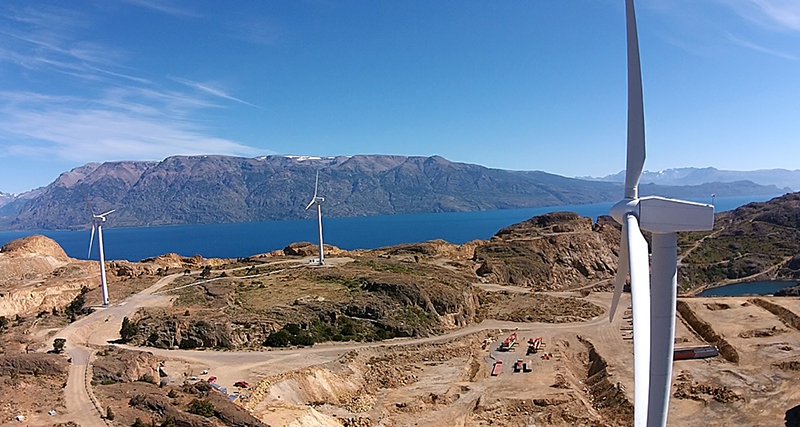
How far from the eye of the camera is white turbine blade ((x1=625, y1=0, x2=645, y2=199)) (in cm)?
2334

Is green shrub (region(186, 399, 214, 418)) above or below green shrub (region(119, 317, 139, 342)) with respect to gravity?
above

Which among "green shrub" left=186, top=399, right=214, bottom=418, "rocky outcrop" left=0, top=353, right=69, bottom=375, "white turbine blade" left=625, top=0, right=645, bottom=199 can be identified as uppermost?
"white turbine blade" left=625, top=0, right=645, bottom=199

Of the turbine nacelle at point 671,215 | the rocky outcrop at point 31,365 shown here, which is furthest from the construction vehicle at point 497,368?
the rocky outcrop at point 31,365

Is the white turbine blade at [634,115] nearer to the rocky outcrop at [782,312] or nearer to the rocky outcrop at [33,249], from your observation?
the rocky outcrop at [782,312]

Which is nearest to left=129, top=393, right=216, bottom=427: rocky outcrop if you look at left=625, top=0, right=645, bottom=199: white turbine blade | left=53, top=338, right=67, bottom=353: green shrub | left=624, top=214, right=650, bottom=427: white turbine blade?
left=53, top=338, right=67, bottom=353: green shrub

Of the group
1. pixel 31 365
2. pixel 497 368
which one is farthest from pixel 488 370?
pixel 31 365

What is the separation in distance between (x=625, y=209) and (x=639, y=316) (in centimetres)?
548

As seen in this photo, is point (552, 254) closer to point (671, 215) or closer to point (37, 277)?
point (37, 277)

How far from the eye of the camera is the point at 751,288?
405 feet

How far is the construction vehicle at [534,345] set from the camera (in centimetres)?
5972

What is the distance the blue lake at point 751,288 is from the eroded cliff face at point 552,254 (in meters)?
24.5

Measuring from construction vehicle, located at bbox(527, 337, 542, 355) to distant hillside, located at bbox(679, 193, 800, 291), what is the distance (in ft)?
274

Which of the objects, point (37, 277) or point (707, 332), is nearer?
point (707, 332)

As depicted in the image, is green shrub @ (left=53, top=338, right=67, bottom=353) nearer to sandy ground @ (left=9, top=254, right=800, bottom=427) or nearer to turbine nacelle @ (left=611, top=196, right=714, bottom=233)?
sandy ground @ (left=9, top=254, right=800, bottom=427)
